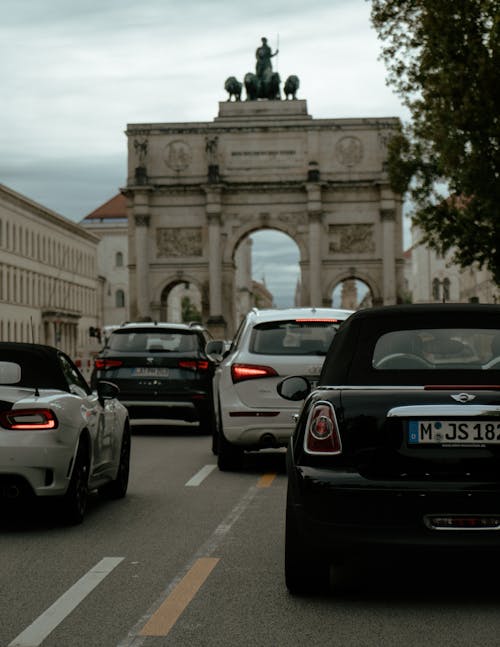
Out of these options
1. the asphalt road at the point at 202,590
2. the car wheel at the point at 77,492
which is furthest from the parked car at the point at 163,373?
the car wheel at the point at 77,492

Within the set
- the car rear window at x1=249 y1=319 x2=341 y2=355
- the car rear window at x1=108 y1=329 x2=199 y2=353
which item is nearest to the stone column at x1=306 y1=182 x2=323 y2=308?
the car rear window at x1=108 y1=329 x2=199 y2=353

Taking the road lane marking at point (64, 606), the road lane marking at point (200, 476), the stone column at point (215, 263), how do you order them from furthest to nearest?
1. the stone column at point (215, 263)
2. the road lane marking at point (200, 476)
3. the road lane marking at point (64, 606)

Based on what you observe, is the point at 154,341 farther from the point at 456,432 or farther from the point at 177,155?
the point at 177,155

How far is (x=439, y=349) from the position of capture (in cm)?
751

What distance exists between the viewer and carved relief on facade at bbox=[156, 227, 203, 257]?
77.3m

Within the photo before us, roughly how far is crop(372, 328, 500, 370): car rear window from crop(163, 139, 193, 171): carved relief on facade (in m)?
69.3

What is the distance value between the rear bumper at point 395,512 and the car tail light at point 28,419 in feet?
10.9

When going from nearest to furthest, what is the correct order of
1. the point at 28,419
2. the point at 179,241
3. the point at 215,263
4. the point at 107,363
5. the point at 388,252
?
the point at 28,419 → the point at 107,363 → the point at 388,252 → the point at 215,263 → the point at 179,241

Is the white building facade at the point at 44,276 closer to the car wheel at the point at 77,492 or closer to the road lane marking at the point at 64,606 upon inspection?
the car wheel at the point at 77,492

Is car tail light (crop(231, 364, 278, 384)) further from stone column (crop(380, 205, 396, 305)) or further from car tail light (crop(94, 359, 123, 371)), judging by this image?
stone column (crop(380, 205, 396, 305))

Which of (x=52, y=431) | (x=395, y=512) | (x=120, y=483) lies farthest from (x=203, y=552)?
(x=120, y=483)

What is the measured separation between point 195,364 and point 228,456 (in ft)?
19.9

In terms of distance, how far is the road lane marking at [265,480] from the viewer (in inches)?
520

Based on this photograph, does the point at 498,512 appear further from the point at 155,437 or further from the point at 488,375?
the point at 155,437
